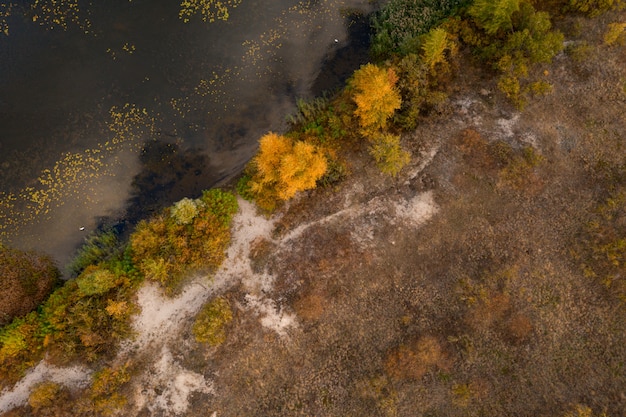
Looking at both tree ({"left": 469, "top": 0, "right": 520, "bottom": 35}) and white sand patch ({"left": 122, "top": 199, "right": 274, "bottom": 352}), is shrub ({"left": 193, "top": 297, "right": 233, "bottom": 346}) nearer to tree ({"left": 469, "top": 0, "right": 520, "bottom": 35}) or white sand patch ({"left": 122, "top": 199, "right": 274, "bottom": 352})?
white sand patch ({"left": 122, "top": 199, "right": 274, "bottom": 352})

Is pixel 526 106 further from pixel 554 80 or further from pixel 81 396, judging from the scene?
pixel 81 396

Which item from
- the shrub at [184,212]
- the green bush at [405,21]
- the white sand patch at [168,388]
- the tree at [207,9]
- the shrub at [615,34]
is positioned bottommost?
the white sand patch at [168,388]

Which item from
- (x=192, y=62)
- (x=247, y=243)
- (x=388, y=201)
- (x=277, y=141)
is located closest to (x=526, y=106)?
(x=388, y=201)

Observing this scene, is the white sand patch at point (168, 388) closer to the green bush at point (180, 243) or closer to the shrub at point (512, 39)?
the green bush at point (180, 243)

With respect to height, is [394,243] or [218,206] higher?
[218,206]

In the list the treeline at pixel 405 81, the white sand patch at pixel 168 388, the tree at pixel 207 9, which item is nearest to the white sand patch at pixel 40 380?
the white sand patch at pixel 168 388
